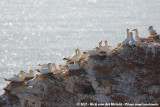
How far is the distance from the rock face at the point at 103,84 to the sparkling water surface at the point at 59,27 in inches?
1544

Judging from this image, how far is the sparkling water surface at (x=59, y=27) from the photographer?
102m

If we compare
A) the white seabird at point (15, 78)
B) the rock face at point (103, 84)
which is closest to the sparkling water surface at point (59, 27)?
the white seabird at point (15, 78)

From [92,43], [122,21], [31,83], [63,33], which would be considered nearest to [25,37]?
[63,33]

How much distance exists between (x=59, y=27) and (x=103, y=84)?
327ft

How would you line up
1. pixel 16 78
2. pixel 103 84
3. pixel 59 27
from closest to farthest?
pixel 103 84, pixel 16 78, pixel 59 27

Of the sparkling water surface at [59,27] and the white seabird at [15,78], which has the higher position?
the sparkling water surface at [59,27]

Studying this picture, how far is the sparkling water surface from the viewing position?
102 m

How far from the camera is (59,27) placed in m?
136

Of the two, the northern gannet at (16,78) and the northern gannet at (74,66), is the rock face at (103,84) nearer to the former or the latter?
the northern gannet at (74,66)

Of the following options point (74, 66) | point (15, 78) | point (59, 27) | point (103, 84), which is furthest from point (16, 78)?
point (59, 27)

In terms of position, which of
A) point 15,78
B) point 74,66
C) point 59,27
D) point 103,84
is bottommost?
point 103,84

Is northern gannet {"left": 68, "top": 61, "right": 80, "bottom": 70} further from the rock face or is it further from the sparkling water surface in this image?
the sparkling water surface

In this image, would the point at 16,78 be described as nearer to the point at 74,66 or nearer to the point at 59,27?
the point at 74,66

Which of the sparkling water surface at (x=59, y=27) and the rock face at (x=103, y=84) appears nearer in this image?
the rock face at (x=103, y=84)
